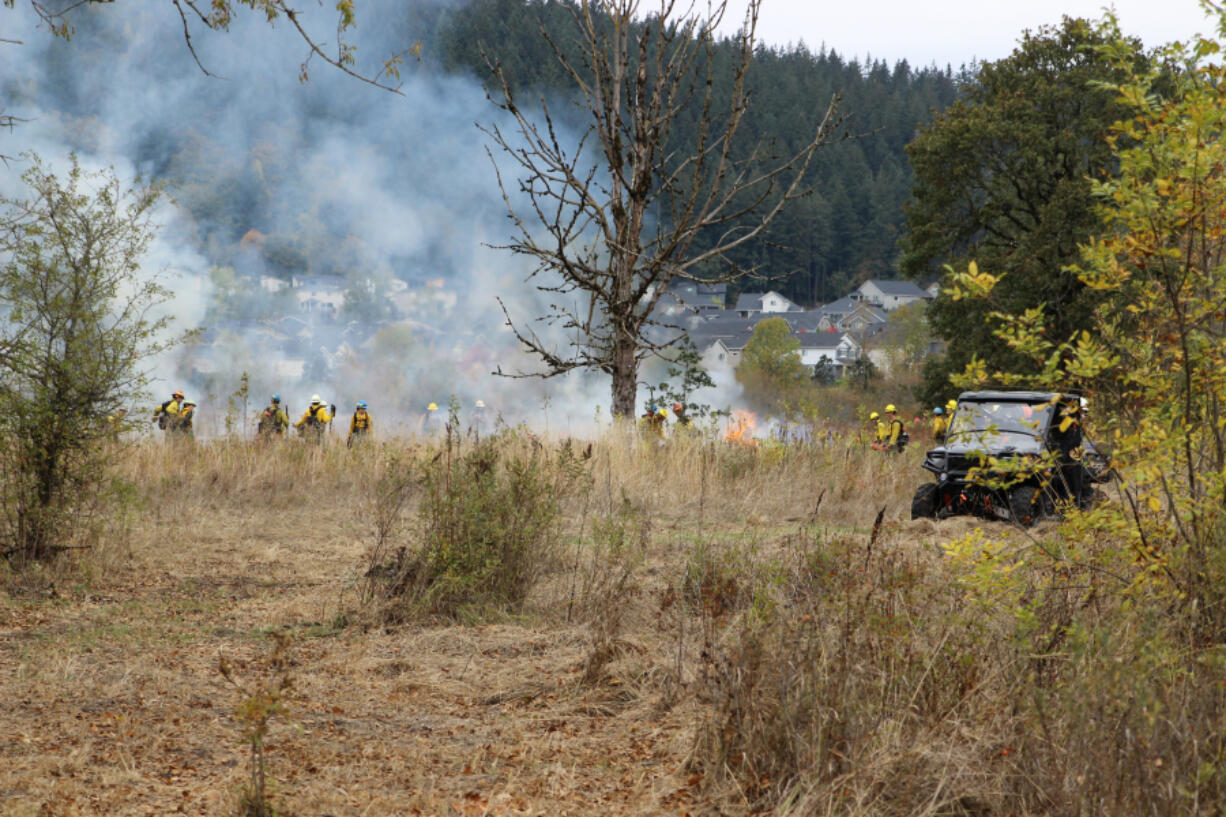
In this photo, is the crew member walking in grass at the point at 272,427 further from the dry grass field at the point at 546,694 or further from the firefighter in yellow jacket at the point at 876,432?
the firefighter in yellow jacket at the point at 876,432

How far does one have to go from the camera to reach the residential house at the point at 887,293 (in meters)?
105

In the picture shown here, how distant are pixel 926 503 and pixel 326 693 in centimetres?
737

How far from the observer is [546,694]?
5047 millimetres

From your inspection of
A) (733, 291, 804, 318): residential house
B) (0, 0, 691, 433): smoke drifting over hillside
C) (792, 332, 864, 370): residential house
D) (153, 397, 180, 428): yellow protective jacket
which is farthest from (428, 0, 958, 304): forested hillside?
(153, 397, 180, 428): yellow protective jacket

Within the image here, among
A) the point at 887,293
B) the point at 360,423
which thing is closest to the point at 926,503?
the point at 360,423

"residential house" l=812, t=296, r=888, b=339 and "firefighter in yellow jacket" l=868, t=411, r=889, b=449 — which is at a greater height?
"residential house" l=812, t=296, r=888, b=339

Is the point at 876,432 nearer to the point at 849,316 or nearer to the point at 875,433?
the point at 875,433

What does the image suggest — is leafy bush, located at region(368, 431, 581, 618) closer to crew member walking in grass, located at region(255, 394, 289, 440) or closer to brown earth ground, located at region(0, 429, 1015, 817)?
brown earth ground, located at region(0, 429, 1015, 817)

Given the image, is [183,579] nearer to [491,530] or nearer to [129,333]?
[129,333]

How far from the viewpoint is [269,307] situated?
44.6 metres

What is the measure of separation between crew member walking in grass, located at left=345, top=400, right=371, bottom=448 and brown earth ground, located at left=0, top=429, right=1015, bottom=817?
3.81 m

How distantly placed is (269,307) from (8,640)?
40.2m

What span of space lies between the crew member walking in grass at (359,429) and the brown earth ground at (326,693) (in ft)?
12.5

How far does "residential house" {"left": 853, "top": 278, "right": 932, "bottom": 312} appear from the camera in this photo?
105 meters
